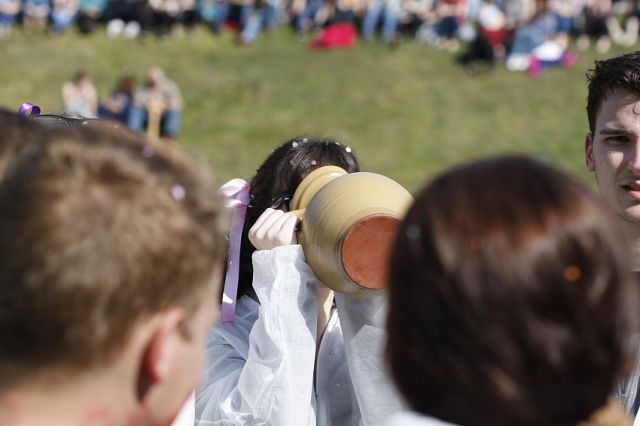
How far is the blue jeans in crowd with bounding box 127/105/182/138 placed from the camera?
15.7 metres

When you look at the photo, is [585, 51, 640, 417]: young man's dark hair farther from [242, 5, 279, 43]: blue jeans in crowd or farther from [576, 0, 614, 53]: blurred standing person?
[576, 0, 614, 53]: blurred standing person

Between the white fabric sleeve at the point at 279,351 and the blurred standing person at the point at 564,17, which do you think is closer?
the white fabric sleeve at the point at 279,351

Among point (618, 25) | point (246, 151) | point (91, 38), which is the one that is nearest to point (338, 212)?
point (246, 151)

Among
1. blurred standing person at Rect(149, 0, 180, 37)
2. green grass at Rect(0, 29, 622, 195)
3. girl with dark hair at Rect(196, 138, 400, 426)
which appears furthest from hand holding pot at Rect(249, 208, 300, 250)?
blurred standing person at Rect(149, 0, 180, 37)

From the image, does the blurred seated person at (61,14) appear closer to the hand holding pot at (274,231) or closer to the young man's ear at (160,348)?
the hand holding pot at (274,231)

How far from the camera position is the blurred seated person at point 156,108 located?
15711mm

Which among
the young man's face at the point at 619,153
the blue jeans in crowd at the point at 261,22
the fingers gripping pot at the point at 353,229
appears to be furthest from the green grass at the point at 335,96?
the fingers gripping pot at the point at 353,229

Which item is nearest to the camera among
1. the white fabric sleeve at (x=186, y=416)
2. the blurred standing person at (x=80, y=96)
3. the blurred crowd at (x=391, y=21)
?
the white fabric sleeve at (x=186, y=416)

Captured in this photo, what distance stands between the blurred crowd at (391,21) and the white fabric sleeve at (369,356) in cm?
1795

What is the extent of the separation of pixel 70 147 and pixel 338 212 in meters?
0.95

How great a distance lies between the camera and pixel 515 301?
120cm

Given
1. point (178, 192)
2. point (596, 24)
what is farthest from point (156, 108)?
point (178, 192)

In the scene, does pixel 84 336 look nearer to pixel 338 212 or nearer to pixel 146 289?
pixel 146 289

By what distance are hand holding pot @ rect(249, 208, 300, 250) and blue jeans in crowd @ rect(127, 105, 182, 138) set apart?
44.3 feet
